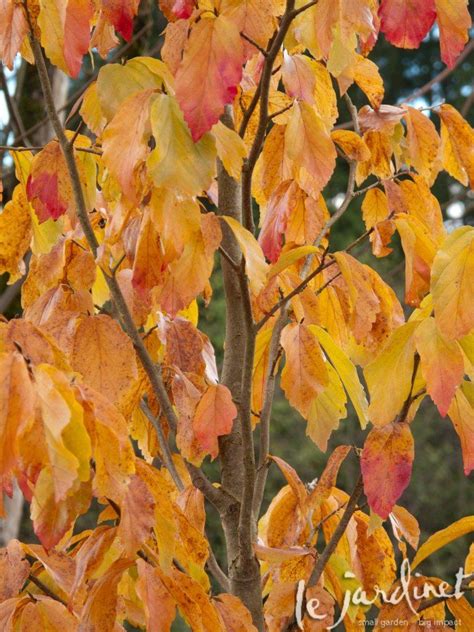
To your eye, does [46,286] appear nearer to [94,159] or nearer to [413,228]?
[94,159]

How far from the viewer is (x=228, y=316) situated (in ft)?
3.42

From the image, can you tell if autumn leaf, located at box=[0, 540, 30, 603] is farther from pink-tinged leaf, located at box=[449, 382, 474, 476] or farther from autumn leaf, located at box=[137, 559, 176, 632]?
pink-tinged leaf, located at box=[449, 382, 474, 476]

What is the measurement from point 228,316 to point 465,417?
13.3 inches

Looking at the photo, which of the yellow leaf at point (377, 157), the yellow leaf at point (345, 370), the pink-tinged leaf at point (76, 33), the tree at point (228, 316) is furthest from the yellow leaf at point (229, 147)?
the yellow leaf at point (377, 157)

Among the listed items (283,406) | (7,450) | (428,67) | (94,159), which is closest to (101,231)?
(94,159)

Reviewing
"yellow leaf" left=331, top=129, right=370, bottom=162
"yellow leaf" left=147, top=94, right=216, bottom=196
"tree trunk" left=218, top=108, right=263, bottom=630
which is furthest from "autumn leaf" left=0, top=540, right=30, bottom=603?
"yellow leaf" left=331, top=129, right=370, bottom=162

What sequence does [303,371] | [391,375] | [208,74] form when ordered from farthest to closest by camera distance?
[303,371] → [391,375] → [208,74]

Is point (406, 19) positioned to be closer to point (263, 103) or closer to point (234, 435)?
point (263, 103)

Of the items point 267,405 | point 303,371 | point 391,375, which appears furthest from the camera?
point 267,405

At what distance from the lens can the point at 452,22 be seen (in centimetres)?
67

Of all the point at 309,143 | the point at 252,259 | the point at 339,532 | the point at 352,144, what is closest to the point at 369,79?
the point at 352,144

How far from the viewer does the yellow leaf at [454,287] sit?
2.12 ft

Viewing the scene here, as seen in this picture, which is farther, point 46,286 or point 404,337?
point 46,286

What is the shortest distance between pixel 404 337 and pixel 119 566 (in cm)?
28
